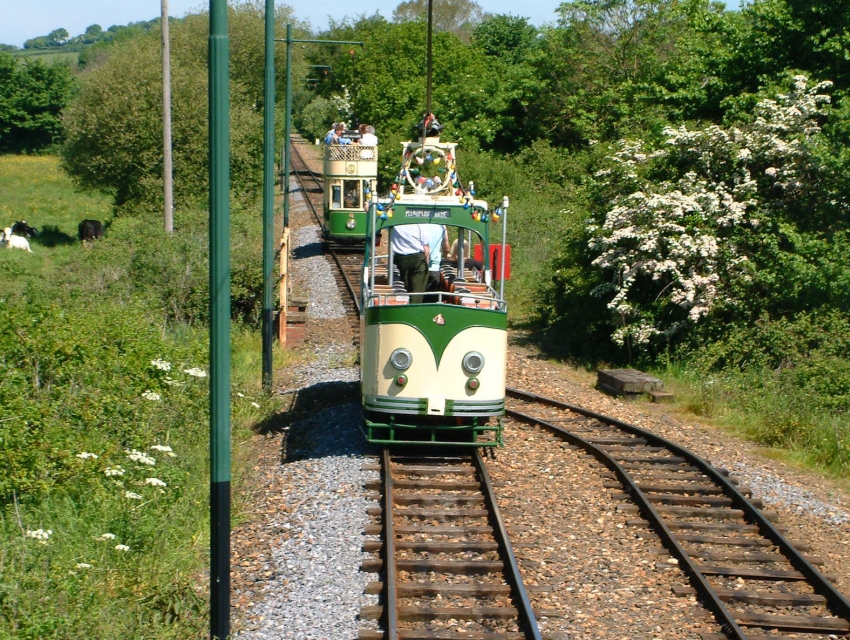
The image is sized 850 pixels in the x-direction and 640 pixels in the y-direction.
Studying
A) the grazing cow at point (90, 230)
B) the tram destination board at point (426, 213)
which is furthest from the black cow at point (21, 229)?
the tram destination board at point (426, 213)

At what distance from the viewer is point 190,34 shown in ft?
152

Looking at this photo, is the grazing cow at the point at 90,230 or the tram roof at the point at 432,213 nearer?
the tram roof at the point at 432,213

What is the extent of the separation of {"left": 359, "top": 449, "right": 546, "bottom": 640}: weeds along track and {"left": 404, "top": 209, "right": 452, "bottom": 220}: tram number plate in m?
2.82

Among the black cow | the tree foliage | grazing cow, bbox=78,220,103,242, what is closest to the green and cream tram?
the tree foliage

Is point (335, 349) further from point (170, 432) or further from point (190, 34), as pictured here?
point (190, 34)

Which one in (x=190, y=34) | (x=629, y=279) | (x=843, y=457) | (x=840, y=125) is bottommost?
(x=843, y=457)

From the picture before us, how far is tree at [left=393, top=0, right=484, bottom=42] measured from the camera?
9169 centimetres

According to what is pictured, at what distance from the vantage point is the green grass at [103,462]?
7.12 meters

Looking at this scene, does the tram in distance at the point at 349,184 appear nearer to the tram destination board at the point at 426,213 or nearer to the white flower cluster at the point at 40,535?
the tram destination board at the point at 426,213

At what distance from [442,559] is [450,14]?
93707 mm

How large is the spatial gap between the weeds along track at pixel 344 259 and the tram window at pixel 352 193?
4.99 ft

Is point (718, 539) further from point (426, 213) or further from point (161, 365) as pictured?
point (161, 365)

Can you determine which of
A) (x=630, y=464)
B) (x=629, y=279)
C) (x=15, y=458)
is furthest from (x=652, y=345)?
(x=15, y=458)

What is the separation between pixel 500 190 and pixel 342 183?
9773mm
